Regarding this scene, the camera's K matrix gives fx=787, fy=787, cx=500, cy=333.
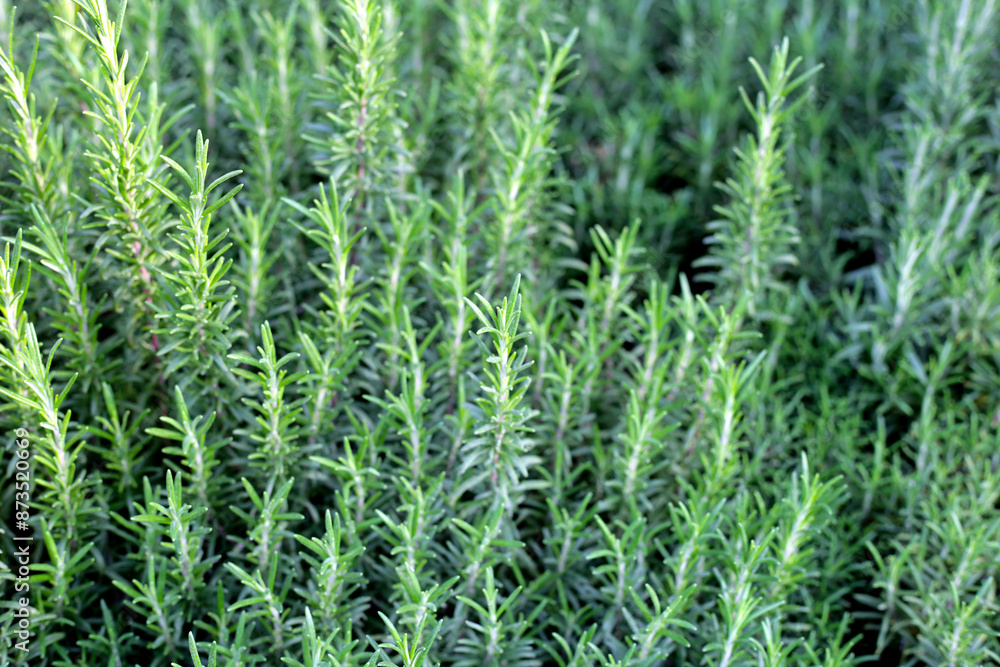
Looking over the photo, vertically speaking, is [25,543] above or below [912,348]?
below

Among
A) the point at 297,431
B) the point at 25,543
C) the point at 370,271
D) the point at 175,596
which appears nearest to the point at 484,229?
the point at 370,271

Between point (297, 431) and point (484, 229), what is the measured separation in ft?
1.83

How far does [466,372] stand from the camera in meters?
1.39

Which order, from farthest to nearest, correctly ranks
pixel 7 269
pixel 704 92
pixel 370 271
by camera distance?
1. pixel 704 92
2. pixel 370 271
3. pixel 7 269

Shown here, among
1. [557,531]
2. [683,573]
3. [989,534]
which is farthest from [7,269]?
[989,534]

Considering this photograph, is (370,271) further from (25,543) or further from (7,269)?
(25,543)

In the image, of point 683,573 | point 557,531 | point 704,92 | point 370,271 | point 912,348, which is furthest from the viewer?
point 704,92

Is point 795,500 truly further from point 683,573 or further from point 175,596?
point 175,596

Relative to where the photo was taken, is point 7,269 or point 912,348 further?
point 912,348

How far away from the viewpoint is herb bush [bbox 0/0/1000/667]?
4.17ft

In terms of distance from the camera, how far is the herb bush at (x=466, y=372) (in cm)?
127

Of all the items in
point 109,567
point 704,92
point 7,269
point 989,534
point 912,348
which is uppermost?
point 704,92

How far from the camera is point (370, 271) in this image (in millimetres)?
1610
